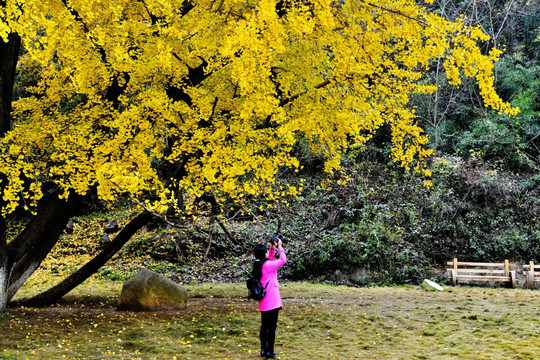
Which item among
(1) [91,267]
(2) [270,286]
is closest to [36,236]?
(1) [91,267]

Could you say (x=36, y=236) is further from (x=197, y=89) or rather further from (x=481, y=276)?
(x=481, y=276)

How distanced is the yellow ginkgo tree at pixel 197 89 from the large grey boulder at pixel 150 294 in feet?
5.36

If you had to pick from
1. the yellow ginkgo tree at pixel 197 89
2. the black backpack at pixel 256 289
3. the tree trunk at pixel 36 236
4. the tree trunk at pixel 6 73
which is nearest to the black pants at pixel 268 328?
the black backpack at pixel 256 289

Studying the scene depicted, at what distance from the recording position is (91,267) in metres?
8.20

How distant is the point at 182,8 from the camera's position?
7039 millimetres

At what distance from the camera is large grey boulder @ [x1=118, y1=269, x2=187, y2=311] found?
8.05m

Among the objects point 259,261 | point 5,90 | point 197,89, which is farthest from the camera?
point 5,90

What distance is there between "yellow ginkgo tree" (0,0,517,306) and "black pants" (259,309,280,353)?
1.83m

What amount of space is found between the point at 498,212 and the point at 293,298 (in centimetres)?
894

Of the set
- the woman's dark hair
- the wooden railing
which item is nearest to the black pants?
the woman's dark hair

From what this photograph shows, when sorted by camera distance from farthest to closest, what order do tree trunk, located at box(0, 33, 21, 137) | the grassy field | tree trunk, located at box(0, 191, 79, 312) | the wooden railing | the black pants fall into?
the wooden railing
tree trunk, located at box(0, 191, 79, 312)
tree trunk, located at box(0, 33, 21, 137)
the grassy field
the black pants

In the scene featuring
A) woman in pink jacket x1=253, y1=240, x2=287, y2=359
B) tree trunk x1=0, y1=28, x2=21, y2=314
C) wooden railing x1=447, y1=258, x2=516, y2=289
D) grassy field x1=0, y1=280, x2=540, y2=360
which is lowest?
grassy field x1=0, y1=280, x2=540, y2=360

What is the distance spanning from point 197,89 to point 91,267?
3.83 meters

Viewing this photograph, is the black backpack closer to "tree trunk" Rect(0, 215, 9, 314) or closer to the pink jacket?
the pink jacket
